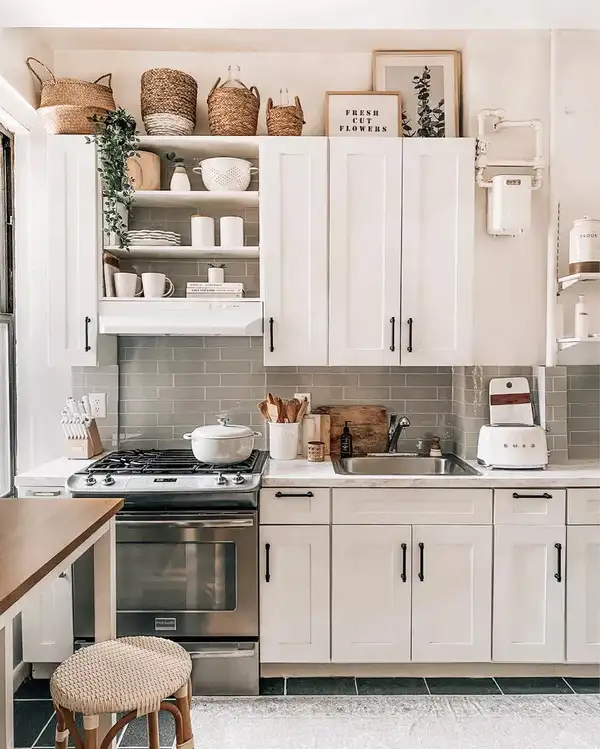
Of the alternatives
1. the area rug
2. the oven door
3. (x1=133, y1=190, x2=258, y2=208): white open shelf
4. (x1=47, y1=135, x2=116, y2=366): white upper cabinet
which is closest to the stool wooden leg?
the area rug

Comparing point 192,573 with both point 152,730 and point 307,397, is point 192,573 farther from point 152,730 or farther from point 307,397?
point 307,397

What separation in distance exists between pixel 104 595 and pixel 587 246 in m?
2.44

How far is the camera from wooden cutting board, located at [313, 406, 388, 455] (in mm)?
3350

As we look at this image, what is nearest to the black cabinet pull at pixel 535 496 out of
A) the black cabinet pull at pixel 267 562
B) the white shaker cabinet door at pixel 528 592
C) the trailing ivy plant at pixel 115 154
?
the white shaker cabinet door at pixel 528 592

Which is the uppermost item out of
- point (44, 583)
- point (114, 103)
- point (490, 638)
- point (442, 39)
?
point (442, 39)

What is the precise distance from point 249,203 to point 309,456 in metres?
1.28

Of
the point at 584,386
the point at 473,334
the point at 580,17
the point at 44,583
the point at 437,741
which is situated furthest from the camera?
the point at 584,386

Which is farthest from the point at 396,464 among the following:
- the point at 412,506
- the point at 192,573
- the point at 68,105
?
the point at 68,105

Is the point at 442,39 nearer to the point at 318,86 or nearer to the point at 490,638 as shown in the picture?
the point at 318,86

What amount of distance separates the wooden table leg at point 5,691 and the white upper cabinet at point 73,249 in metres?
1.71

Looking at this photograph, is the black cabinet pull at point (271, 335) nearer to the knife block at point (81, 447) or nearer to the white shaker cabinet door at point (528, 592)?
the knife block at point (81, 447)

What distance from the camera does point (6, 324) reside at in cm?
302

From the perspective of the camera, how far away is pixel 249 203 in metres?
3.17

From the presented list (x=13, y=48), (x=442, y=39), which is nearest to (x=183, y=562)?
(x=13, y=48)
